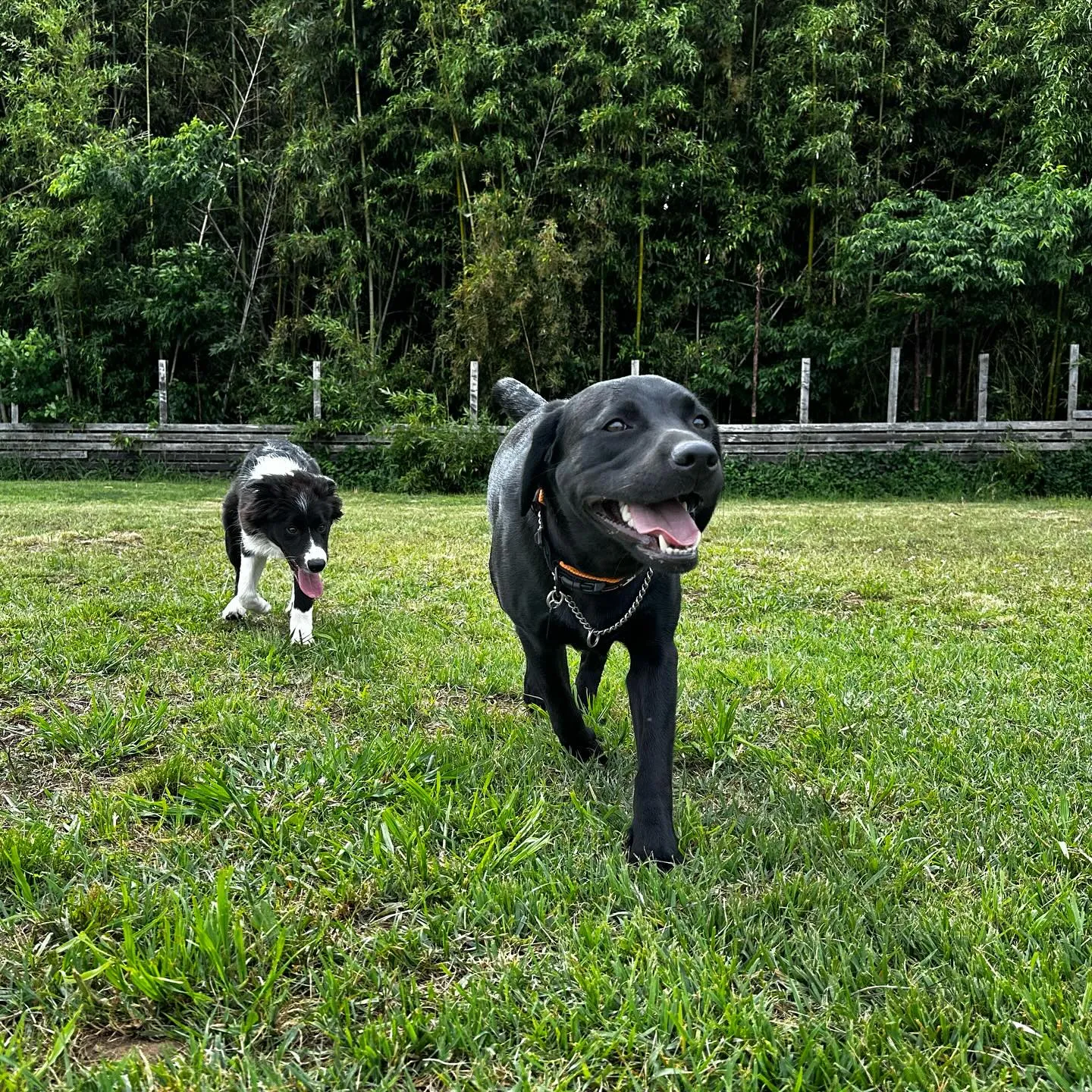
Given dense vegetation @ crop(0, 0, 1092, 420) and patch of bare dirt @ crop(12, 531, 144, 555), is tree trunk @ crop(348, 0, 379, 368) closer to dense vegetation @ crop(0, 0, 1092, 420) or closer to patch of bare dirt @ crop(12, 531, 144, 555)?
dense vegetation @ crop(0, 0, 1092, 420)

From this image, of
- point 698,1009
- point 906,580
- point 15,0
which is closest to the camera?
point 698,1009

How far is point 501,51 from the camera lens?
13727 millimetres

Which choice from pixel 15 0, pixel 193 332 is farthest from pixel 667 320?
pixel 15 0

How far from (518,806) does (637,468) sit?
2.82 feet

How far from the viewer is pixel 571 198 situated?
14.5m

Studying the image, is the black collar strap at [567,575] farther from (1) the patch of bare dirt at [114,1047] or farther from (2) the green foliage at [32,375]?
(2) the green foliage at [32,375]

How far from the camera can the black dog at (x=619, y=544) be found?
1.95 metres

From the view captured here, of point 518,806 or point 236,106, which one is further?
point 236,106

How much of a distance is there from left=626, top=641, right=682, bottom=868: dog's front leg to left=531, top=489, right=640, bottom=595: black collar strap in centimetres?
17

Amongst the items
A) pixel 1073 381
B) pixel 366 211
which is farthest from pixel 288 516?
pixel 1073 381

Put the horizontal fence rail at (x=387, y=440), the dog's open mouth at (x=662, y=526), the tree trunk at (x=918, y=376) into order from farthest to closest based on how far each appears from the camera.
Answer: the tree trunk at (x=918, y=376) → the horizontal fence rail at (x=387, y=440) → the dog's open mouth at (x=662, y=526)

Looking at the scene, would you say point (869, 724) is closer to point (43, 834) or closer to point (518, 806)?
point (518, 806)

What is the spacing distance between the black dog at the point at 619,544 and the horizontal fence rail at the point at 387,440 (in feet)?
37.7

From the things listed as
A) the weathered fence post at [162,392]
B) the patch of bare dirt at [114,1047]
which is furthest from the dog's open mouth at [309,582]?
the weathered fence post at [162,392]
